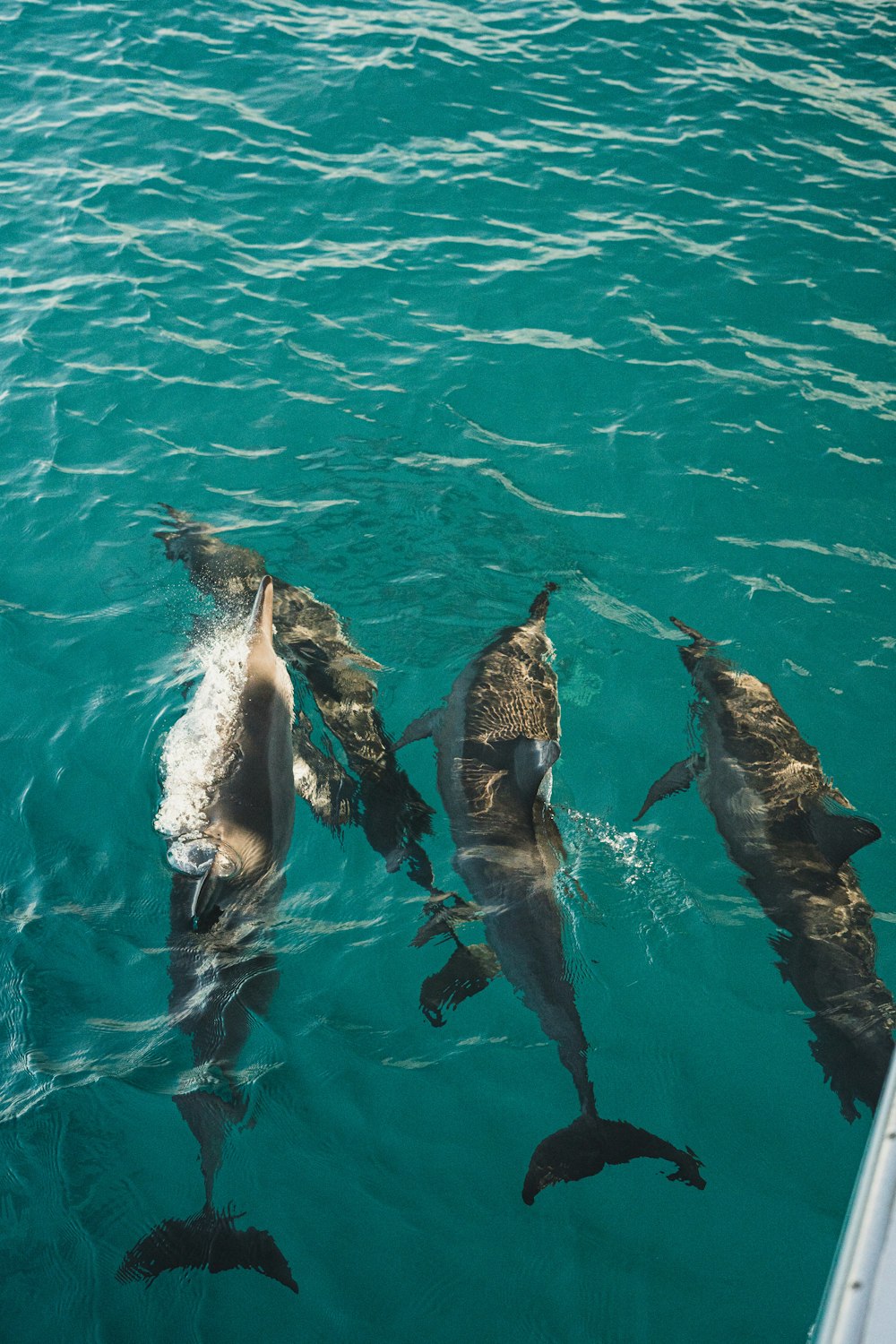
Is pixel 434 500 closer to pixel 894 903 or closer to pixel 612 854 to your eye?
pixel 612 854

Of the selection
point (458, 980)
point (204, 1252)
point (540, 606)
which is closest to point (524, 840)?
point (458, 980)

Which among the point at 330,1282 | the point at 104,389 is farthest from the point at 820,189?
the point at 330,1282

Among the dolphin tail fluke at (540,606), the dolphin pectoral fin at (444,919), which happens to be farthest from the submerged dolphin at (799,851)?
the dolphin pectoral fin at (444,919)

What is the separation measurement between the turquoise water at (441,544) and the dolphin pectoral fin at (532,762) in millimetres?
545

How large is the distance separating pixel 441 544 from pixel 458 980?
4.43 m

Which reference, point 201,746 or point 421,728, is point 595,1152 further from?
point 201,746

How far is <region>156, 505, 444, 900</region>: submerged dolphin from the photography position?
22.8ft

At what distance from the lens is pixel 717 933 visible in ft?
20.7

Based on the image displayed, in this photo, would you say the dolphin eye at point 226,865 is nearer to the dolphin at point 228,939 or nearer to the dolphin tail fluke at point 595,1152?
the dolphin at point 228,939

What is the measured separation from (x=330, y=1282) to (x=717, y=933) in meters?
3.02

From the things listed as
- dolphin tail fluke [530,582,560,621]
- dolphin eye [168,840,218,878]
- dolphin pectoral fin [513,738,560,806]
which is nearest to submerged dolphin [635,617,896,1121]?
dolphin pectoral fin [513,738,560,806]

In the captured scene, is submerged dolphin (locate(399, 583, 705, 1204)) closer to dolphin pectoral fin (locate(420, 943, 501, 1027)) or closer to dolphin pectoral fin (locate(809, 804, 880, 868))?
dolphin pectoral fin (locate(420, 943, 501, 1027))

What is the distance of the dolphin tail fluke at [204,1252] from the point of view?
491 centimetres

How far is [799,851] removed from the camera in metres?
6.46
